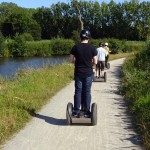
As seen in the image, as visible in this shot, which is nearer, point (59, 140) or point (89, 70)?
point (59, 140)

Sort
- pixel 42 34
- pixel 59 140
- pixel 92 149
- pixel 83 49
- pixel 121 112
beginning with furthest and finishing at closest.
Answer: pixel 42 34 < pixel 121 112 < pixel 83 49 < pixel 59 140 < pixel 92 149

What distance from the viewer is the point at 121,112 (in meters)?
11.3

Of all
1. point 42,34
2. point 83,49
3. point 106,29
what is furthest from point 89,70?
point 42,34

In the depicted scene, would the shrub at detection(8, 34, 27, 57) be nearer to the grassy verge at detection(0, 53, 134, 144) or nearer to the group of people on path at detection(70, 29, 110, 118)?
the grassy verge at detection(0, 53, 134, 144)

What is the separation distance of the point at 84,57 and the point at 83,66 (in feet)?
0.65

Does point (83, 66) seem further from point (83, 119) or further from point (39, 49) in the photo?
point (39, 49)

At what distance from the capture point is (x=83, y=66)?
955 cm

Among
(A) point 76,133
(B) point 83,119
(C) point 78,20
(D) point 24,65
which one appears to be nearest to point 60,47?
(C) point 78,20

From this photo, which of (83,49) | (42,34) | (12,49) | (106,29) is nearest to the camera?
(83,49)

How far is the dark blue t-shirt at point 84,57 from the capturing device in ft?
31.3

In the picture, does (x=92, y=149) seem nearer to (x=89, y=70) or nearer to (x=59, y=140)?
(x=59, y=140)

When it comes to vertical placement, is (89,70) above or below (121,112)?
above

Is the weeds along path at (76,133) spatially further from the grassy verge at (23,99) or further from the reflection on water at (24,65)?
the reflection on water at (24,65)

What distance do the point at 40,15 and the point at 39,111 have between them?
118m
